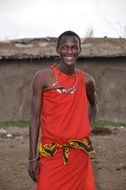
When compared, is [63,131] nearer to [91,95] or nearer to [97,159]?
[91,95]

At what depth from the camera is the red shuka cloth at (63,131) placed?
3518 millimetres

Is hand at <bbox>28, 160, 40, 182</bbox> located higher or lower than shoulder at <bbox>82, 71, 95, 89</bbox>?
lower

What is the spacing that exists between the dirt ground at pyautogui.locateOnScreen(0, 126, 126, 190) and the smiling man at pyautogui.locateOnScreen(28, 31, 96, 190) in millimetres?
2400

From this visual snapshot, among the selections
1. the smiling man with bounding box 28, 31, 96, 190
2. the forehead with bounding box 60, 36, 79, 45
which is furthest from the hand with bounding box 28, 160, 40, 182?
the forehead with bounding box 60, 36, 79, 45

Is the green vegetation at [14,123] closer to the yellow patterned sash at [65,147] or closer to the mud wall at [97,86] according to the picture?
the mud wall at [97,86]

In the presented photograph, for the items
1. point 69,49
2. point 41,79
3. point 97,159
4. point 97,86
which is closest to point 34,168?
point 41,79

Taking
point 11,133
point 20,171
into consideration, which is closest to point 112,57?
point 11,133

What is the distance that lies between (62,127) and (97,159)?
4165 mm

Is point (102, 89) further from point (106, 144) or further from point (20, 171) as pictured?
point (20, 171)

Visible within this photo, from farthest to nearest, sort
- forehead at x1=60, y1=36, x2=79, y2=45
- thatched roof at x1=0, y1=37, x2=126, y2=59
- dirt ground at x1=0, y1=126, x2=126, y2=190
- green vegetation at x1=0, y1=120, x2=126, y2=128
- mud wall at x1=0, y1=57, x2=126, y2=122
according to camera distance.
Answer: mud wall at x1=0, y1=57, x2=126, y2=122
thatched roof at x1=0, y1=37, x2=126, y2=59
green vegetation at x1=0, y1=120, x2=126, y2=128
dirt ground at x1=0, y1=126, x2=126, y2=190
forehead at x1=60, y1=36, x2=79, y2=45

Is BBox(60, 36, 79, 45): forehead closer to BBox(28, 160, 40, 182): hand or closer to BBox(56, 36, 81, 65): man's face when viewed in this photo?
BBox(56, 36, 81, 65): man's face

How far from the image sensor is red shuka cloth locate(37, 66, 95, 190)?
352cm

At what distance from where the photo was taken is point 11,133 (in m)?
10.3

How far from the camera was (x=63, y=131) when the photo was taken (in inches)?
138
